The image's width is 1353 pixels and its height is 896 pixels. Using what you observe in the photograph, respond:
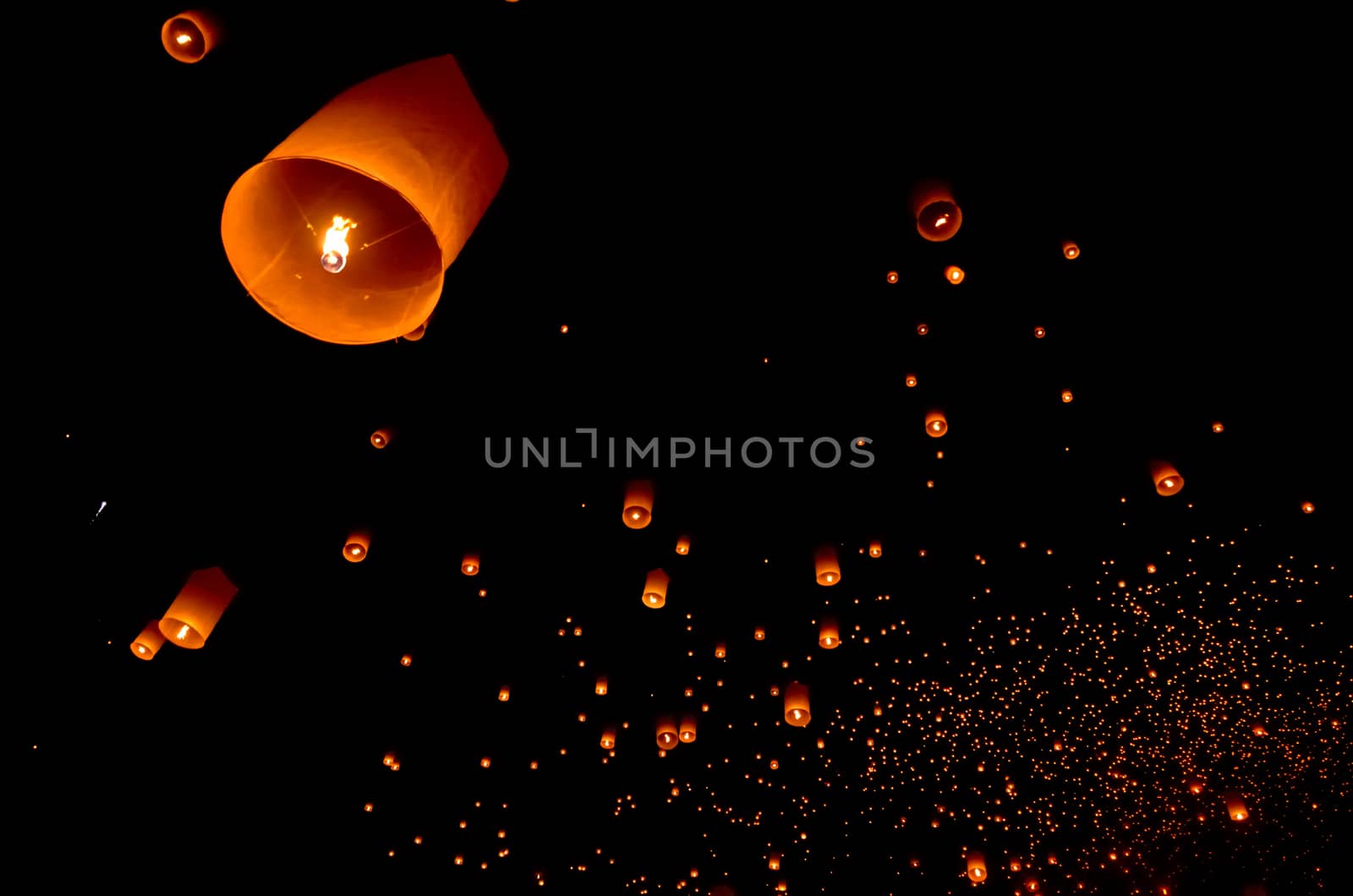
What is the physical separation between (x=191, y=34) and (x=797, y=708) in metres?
3.48

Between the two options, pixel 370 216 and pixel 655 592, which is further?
pixel 655 592

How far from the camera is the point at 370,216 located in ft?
6.33

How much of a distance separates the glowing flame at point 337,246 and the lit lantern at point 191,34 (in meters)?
0.68

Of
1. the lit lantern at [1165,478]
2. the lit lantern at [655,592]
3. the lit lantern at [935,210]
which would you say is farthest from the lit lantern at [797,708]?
the lit lantern at [935,210]

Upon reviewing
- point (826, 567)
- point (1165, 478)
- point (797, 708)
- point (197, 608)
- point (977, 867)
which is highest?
point (1165, 478)

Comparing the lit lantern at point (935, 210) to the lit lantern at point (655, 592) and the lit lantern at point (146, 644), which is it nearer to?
the lit lantern at point (655, 592)

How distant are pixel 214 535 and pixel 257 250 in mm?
2607

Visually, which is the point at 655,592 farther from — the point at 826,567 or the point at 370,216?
the point at 370,216

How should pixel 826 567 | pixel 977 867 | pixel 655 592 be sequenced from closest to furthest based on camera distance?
pixel 655 592 < pixel 826 567 < pixel 977 867

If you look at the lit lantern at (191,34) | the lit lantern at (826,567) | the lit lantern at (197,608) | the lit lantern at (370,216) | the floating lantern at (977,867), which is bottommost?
the floating lantern at (977,867)

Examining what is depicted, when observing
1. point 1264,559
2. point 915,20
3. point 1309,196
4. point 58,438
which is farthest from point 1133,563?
point 58,438

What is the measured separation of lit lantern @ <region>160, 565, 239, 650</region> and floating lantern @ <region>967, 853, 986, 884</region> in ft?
16.6

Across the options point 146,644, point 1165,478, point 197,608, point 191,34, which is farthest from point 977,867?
point 191,34

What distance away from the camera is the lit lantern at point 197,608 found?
3.14 meters
